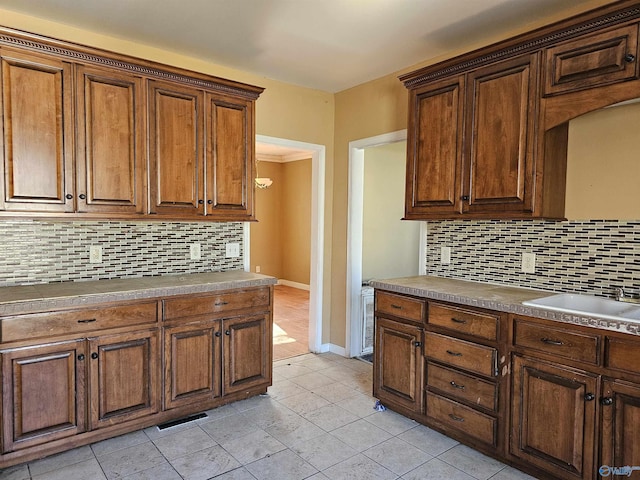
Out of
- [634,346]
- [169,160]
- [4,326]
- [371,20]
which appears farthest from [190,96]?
[634,346]

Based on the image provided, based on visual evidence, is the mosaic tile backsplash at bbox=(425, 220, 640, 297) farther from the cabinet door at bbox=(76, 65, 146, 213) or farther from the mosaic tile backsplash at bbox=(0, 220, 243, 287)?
the cabinet door at bbox=(76, 65, 146, 213)

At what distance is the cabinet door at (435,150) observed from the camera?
2.75 m

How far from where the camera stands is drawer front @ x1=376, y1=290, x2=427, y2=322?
2.70 metres

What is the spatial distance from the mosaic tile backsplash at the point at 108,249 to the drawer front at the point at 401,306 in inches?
53.3

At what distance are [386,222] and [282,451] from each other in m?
2.72

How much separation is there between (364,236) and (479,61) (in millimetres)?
2087

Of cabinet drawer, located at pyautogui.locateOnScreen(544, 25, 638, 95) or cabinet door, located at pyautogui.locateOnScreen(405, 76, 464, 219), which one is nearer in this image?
cabinet drawer, located at pyautogui.locateOnScreen(544, 25, 638, 95)

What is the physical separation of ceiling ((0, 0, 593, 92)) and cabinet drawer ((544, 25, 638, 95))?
454 millimetres

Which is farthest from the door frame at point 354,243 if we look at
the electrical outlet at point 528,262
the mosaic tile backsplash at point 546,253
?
the electrical outlet at point 528,262

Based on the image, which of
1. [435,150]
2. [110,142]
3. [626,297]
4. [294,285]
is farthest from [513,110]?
[294,285]

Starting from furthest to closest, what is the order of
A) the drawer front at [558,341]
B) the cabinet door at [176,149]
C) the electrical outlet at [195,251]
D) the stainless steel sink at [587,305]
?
the electrical outlet at [195,251]
the cabinet door at [176,149]
the stainless steel sink at [587,305]
the drawer front at [558,341]

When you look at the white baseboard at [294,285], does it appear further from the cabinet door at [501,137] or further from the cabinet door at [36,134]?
the cabinet door at [36,134]

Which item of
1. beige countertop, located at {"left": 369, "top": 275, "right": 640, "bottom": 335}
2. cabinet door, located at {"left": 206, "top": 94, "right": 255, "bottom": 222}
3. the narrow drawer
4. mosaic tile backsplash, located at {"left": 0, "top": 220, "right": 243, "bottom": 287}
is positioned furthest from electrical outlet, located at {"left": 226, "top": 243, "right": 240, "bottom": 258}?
the narrow drawer

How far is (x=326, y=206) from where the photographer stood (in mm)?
4258
